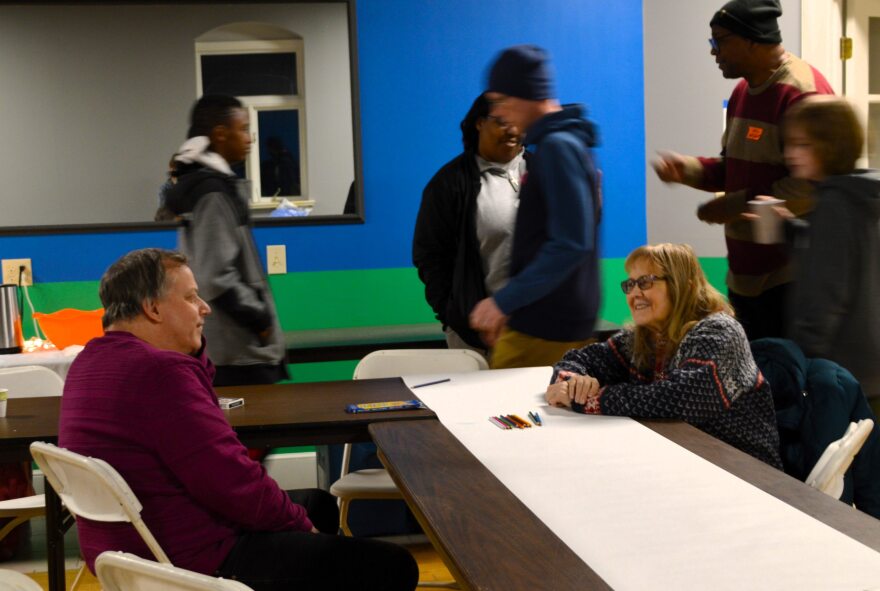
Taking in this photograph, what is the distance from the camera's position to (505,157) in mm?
3740

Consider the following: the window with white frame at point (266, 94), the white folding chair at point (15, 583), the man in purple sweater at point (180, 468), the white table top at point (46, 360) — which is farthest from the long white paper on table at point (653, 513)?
the window with white frame at point (266, 94)

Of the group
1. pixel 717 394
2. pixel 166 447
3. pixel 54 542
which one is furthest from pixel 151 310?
pixel 717 394

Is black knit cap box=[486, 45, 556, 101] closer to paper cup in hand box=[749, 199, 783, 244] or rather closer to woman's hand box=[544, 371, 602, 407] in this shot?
paper cup in hand box=[749, 199, 783, 244]

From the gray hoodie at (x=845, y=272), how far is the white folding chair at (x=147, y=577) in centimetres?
164

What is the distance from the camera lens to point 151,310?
89.4 inches

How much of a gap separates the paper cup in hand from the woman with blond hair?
26cm

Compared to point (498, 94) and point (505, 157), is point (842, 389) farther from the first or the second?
point (505, 157)

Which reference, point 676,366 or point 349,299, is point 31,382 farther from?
point 676,366

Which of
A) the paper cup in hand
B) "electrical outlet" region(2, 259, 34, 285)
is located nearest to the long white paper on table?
the paper cup in hand

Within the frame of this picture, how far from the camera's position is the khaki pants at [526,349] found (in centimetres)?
308

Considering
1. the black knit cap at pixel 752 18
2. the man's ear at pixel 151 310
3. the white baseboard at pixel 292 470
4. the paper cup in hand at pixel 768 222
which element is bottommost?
the white baseboard at pixel 292 470

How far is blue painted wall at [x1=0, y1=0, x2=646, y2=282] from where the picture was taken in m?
4.62

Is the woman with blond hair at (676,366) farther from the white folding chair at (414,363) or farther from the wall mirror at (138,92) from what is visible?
the wall mirror at (138,92)

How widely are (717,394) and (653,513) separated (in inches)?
30.1
